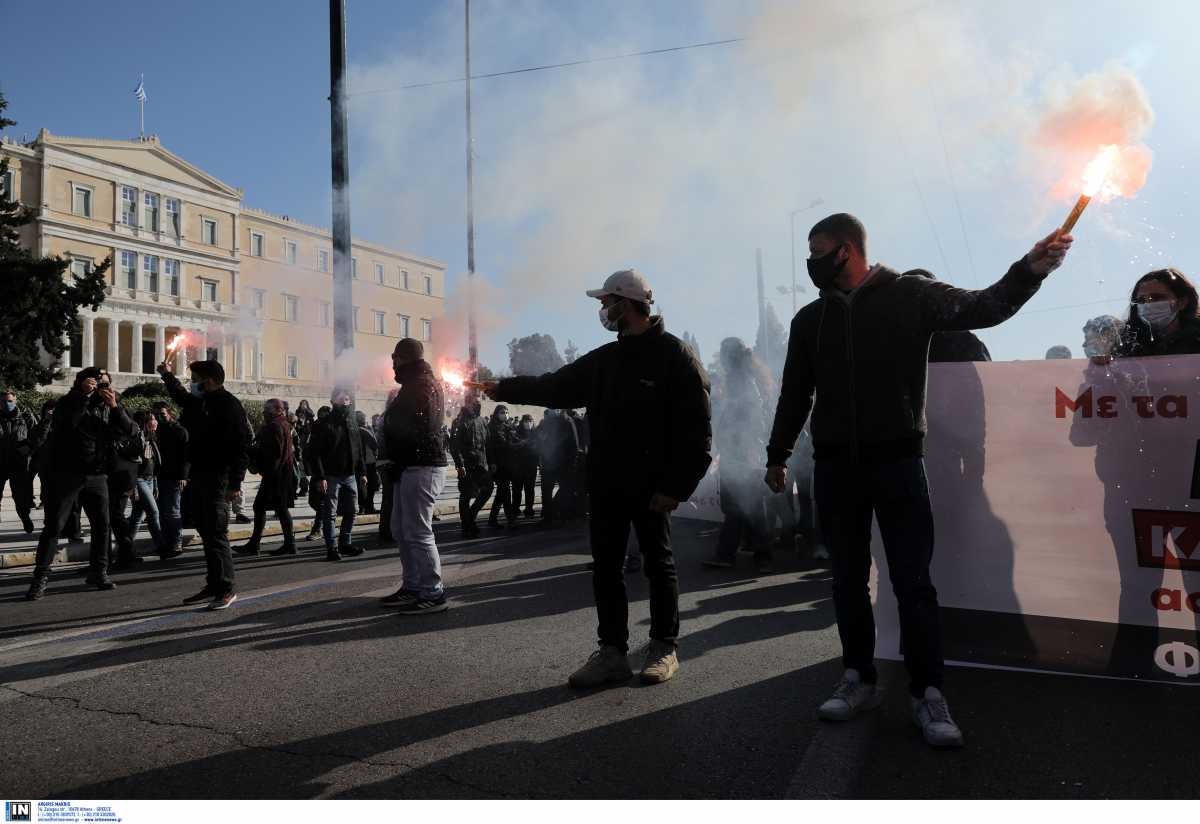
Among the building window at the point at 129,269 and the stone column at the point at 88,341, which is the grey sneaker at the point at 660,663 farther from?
the stone column at the point at 88,341

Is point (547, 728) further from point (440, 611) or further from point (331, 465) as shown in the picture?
point (331, 465)

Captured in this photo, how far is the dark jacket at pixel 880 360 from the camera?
3.21 m

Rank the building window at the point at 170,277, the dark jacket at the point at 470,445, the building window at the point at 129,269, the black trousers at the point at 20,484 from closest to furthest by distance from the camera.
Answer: the dark jacket at the point at 470,445 < the black trousers at the point at 20,484 < the building window at the point at 170,277 < the building window at the point at 129,269

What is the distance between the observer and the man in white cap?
395 centimetres

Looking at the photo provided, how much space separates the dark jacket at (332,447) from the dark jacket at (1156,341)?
6.83m

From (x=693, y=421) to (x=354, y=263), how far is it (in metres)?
9.21

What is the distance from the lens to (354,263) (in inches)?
475

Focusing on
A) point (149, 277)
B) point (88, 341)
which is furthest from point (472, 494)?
point (88, 341)

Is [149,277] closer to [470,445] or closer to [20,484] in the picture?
[20,484]

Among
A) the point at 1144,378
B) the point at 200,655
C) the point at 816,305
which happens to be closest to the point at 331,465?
the point at 200,655

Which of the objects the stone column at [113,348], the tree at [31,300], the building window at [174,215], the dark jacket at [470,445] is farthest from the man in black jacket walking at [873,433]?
the stone column at [113,348]

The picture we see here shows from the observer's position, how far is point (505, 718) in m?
3.33

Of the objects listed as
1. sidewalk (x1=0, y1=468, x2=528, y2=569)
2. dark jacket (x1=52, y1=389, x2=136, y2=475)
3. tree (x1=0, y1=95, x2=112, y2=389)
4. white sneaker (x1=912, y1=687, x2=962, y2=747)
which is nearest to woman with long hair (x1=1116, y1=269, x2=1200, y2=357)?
white sneaker (x1=912, y1=687, x2=962, y2=747)

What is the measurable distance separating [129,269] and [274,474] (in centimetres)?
2985
